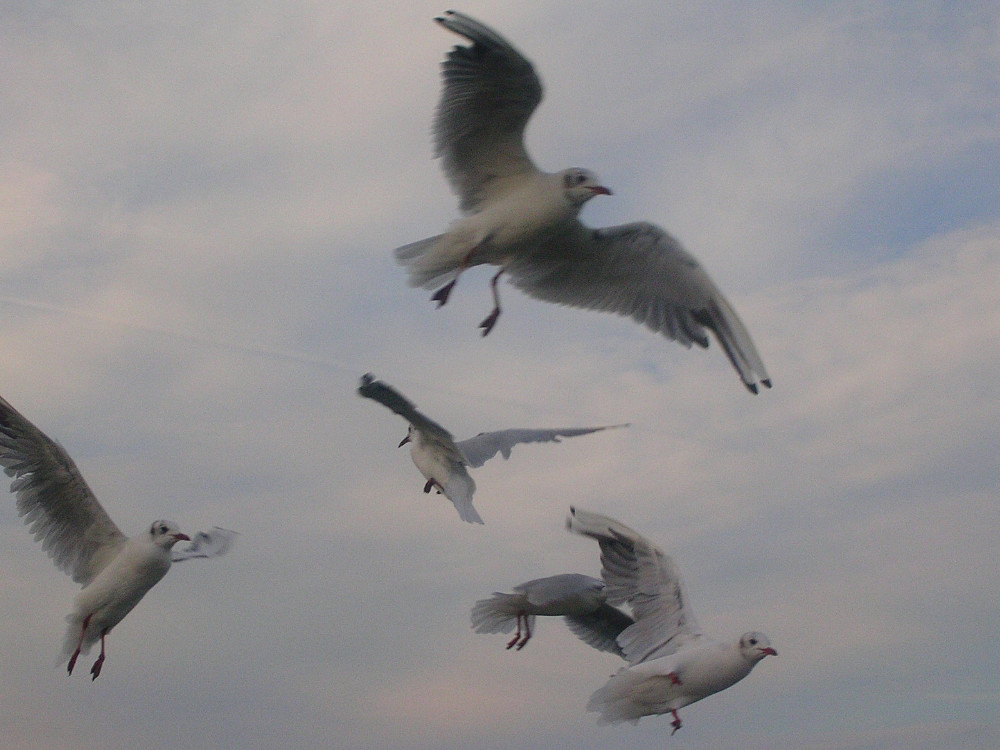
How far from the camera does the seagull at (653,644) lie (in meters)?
8.97

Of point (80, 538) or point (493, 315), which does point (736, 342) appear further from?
point (80, 538)

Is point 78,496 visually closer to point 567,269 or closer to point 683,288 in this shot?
point 567,269

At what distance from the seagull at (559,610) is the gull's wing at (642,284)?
1947mm

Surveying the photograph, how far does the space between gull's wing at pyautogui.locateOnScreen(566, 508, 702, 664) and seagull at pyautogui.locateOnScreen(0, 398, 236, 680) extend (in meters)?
2.92

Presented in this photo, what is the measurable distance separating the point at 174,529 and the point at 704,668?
3769mm

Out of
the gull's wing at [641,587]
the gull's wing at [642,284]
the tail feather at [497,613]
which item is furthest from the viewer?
the tail feather at [497,613]

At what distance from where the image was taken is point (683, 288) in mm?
10445

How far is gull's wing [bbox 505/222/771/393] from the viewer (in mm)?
10109

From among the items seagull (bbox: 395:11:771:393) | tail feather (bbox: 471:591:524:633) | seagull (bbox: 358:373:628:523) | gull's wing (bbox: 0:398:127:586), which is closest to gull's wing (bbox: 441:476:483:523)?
seagull (bbox: 358:373:628:523)

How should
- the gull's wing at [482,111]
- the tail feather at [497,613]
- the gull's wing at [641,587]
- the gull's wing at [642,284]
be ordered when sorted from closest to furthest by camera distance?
the gull's wing at [482,111] < the gull's wing at [641,587] < the gull's wing at [642,284] < the tail feather at [497,613]

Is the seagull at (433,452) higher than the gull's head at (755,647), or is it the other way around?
the seagull at (433,452)

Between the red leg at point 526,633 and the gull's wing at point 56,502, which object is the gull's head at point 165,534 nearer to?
the gull's wing at point 56,502

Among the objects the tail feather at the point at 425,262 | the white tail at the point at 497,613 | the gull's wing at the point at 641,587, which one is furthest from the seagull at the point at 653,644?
A: the tail feather at the point at 425,262

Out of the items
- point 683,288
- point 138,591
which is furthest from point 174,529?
point 683,288
